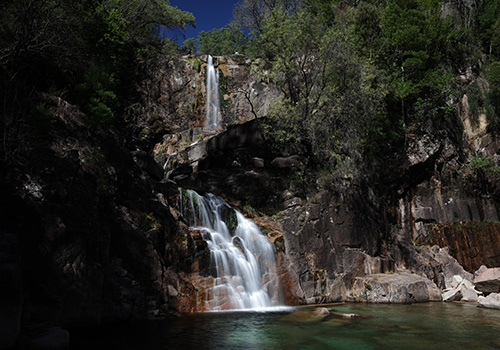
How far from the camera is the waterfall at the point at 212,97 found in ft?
89.1

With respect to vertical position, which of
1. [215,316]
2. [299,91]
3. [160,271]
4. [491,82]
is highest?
[491,82]

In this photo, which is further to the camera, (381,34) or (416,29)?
(381,34)

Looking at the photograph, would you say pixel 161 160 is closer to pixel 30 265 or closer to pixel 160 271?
pixel 160 271

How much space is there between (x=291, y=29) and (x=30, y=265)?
18381 millimetres

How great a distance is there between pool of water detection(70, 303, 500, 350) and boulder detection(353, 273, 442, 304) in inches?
121

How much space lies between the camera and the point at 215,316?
11.0m

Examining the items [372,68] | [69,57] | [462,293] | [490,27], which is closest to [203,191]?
[69,57]

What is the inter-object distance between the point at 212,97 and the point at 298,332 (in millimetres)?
22146

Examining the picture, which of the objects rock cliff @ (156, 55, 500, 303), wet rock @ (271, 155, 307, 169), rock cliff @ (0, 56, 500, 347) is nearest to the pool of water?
rock cliff @ (0, 56, 500, 347)

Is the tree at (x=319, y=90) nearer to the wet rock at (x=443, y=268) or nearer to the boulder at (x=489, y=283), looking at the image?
the wet rock at (x=443, y=268)

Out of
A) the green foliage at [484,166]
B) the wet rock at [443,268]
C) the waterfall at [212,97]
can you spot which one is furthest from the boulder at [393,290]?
the waterfall at [212,97]

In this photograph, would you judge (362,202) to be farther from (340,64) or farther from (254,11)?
(254,11)

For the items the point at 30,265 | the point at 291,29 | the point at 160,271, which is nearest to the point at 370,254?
the point at 160,271

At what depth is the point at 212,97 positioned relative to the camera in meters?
28.1
